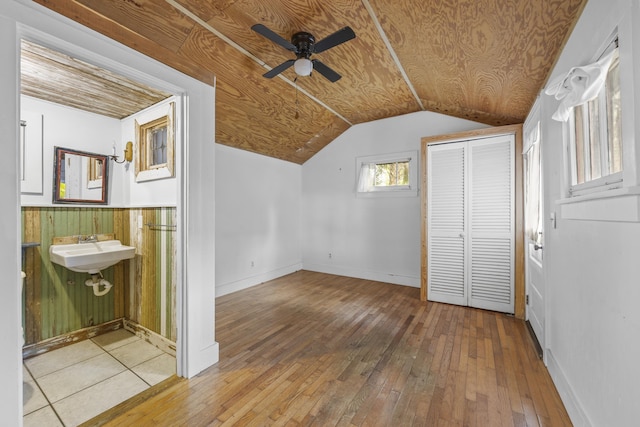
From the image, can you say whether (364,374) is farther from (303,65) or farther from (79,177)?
(79,177)

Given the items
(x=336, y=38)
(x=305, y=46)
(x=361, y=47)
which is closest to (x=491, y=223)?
(x=361, y=47)

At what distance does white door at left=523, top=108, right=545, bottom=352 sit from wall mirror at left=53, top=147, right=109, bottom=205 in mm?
4173

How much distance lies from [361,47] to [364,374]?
2.77m

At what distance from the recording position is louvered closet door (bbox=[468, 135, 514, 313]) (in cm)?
318

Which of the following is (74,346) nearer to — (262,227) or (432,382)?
(262,227)

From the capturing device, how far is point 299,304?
3516mm

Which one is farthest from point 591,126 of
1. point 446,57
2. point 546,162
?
point 446,57

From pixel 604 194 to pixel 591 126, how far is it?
54cm

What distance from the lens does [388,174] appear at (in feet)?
15.3

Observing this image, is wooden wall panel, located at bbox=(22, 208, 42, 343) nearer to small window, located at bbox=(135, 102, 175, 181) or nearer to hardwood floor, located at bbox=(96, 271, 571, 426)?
small window, located at bbox=(135, 102, 175, 181)

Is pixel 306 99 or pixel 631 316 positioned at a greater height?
pixel 306 99

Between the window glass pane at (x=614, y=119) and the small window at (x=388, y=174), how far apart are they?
3027 millimetres

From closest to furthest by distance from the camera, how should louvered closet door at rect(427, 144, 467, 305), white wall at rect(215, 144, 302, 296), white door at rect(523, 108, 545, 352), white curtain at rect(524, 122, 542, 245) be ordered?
white door at rect(523, 108, 545, 352), white curtain at rect(524, 122, 542, 245), louvered closet door at rect(427, 144, 467, 305), white wall at rect(215, 144, 302, 296)

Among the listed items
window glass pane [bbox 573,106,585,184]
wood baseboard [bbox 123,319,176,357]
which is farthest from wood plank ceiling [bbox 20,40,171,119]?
window glass pane [bbox 573,106,585,184]
